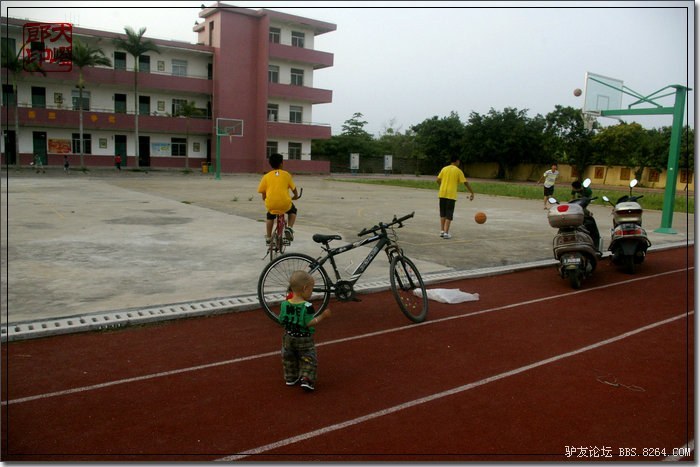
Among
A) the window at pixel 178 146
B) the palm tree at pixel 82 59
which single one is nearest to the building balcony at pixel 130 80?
the palm tree at pixel 82 59

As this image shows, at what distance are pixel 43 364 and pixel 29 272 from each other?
3.35 meters

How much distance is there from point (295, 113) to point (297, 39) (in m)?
6.06

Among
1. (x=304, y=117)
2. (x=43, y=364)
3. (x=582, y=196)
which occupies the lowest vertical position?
(x=43, y=364)

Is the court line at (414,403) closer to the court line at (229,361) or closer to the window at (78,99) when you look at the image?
the court line at (229,361)

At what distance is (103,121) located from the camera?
4131 cm

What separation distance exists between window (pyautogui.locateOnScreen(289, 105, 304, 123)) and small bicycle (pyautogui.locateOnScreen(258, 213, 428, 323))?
1744 inches

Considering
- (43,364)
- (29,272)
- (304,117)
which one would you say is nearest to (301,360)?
(43,364)

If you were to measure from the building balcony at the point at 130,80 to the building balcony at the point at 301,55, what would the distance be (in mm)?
5720

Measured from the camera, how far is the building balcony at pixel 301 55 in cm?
4591

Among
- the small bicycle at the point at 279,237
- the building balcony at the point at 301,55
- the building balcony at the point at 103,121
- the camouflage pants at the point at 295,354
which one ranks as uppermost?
the building balcony at the point at 301,55

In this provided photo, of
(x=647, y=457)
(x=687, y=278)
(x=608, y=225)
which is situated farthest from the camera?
(x=608, y=225)

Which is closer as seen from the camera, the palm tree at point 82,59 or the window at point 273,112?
the palm tree at point 82,59

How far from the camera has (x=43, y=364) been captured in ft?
14.3

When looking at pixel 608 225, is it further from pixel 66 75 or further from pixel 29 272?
pixel 66 75
